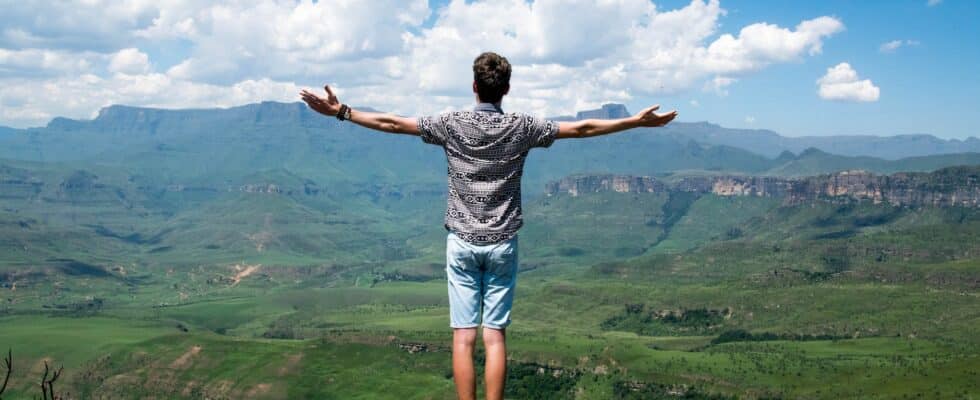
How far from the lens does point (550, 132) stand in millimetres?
10930

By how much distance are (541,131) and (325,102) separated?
2910 mm

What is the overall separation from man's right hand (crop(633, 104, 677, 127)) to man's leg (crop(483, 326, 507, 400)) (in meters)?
3.30

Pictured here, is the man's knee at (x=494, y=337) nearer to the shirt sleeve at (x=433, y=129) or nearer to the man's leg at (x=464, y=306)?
the man's leg at (x=464, y=306)

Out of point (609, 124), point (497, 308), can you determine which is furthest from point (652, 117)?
point (497, 308)

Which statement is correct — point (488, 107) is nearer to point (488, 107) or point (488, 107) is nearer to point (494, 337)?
point (488, 107)

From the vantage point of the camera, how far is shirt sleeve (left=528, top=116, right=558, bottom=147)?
10805 millimetres

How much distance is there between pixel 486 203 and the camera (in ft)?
35.3

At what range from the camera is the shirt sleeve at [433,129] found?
10883mm

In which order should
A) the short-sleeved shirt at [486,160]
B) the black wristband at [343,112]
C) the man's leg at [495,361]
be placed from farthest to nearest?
the black wristband at [343,112], the short-sleeved shirt at [486,160], the man's leg at [495,361]

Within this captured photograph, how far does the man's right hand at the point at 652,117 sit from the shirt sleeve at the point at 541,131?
1.09 m

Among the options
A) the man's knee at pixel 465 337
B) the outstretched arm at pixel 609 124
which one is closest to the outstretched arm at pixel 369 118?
the outstretched arm at pixel 609 124

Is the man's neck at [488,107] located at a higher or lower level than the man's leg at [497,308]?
higher

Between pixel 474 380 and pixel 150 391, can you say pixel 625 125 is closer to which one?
pixel 474 380

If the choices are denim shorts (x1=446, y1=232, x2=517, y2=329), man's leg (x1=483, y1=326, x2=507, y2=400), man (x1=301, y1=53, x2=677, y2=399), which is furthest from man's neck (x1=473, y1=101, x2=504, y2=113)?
man's leg (x1=483, y1=326, x2=507, y2=400)
